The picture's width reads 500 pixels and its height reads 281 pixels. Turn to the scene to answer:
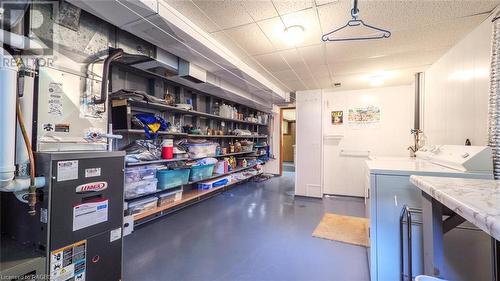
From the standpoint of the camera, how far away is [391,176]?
5.51ft

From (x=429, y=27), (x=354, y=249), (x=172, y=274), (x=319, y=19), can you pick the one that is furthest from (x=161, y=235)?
(x=429, y=27)

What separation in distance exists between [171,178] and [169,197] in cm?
31

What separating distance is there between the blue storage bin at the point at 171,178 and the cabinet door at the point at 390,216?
2.51 m

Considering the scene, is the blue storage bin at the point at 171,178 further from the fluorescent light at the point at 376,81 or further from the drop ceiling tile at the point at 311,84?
the fluorescent light at the point at 376,81

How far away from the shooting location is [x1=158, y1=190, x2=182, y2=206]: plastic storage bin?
119 inches

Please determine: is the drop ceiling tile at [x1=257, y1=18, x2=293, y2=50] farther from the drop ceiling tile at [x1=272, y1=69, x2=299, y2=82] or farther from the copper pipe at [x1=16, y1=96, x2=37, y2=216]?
the copper pipe at [x1=16, y1=96, x2=37, y2=216]

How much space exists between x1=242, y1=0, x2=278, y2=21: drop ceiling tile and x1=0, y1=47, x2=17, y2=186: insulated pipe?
1574 millimetres

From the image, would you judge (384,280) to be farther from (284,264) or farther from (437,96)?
(437,96)

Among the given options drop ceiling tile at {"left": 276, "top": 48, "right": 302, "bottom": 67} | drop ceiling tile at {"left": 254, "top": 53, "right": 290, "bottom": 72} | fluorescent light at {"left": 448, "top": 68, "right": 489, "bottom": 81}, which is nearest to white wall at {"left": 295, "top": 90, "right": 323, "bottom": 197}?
drop ceiling tile at {"left": 254, "top": 53, "right": 290, "bottom": 72}

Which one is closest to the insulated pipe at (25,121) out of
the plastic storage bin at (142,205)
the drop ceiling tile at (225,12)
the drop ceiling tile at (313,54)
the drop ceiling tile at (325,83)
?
the drop ceiling tile at (225,12)

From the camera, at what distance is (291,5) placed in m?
1.83

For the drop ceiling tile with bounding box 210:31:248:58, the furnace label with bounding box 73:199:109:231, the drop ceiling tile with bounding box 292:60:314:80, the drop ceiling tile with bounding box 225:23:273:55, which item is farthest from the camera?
the drop ceiling tile with bounding box 292:60:314:80

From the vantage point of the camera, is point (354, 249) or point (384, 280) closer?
point (384, 280)

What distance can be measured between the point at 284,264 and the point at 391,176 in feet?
4.04
